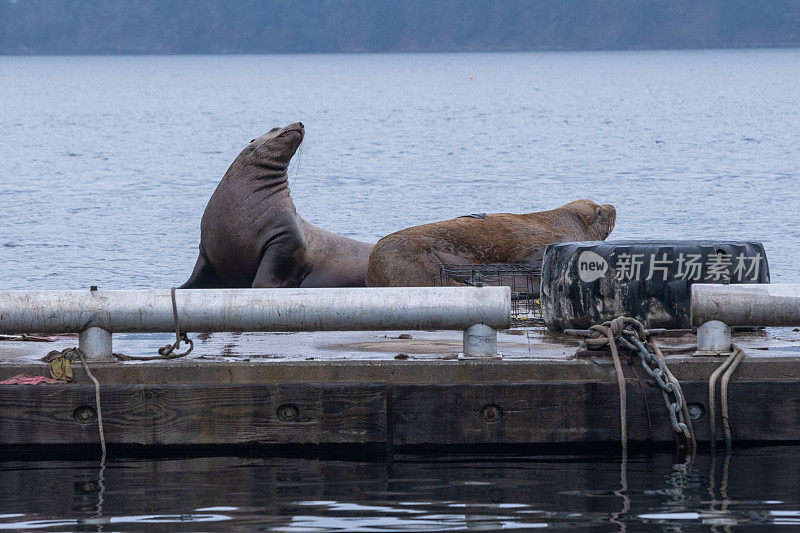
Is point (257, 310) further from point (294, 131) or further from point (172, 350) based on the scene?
point (294, 131)

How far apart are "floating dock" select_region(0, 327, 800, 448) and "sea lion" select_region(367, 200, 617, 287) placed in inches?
157

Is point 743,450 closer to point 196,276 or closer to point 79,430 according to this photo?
point 79,430

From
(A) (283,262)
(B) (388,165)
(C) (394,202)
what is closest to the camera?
(A) (283,262)

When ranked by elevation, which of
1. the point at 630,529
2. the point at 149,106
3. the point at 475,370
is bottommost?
the point at 630,529

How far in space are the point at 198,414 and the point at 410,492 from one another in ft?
4.48

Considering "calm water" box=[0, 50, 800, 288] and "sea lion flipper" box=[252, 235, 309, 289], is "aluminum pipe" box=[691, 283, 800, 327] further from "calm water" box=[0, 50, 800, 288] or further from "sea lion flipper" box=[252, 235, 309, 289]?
"calm water" box=[0, 50, 800, 288]

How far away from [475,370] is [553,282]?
172 cm

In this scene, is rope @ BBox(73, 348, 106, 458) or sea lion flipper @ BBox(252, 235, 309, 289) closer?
rope @ BBox(73, 348, 106, 458)

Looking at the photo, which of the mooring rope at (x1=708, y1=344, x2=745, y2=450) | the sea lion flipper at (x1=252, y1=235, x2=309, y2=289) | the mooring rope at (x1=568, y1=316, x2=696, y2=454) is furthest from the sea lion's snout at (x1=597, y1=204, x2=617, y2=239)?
the mooring rope at (x1=708, y1=344, x2=745, y2=450)

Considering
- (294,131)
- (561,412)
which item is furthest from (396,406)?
(294,131)

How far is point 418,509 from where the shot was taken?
277 inches

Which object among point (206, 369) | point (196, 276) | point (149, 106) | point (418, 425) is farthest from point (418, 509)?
point (149, 106)

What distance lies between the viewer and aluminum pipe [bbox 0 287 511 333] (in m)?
8.02

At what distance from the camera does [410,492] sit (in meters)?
7.34
